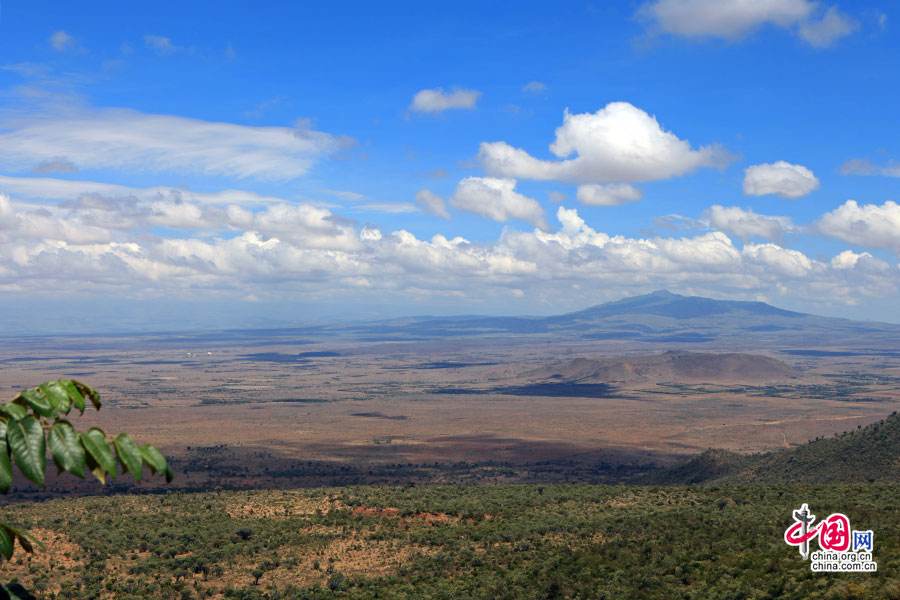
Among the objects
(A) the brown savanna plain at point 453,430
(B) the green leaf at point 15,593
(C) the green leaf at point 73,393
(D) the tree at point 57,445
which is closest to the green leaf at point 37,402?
(D) the tree at point 57,445

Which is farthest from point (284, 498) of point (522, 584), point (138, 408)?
point (138, 408)

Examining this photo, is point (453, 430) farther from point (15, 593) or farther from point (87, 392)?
point (87, 392)

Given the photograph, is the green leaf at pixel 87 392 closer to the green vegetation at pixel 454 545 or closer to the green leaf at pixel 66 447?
the green leaf at pixel 66 447

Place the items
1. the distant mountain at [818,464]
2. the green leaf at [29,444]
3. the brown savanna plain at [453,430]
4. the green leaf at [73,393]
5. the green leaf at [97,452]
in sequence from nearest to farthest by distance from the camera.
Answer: the green leaf at [29,444], the green leaf at [97,452], the green leaf at [73,393], the distant mountain at [818,464], the brown savanna plain at [453,430]

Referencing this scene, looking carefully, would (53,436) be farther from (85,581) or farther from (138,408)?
(138,408)

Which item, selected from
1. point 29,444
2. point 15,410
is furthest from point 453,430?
point 29,444
